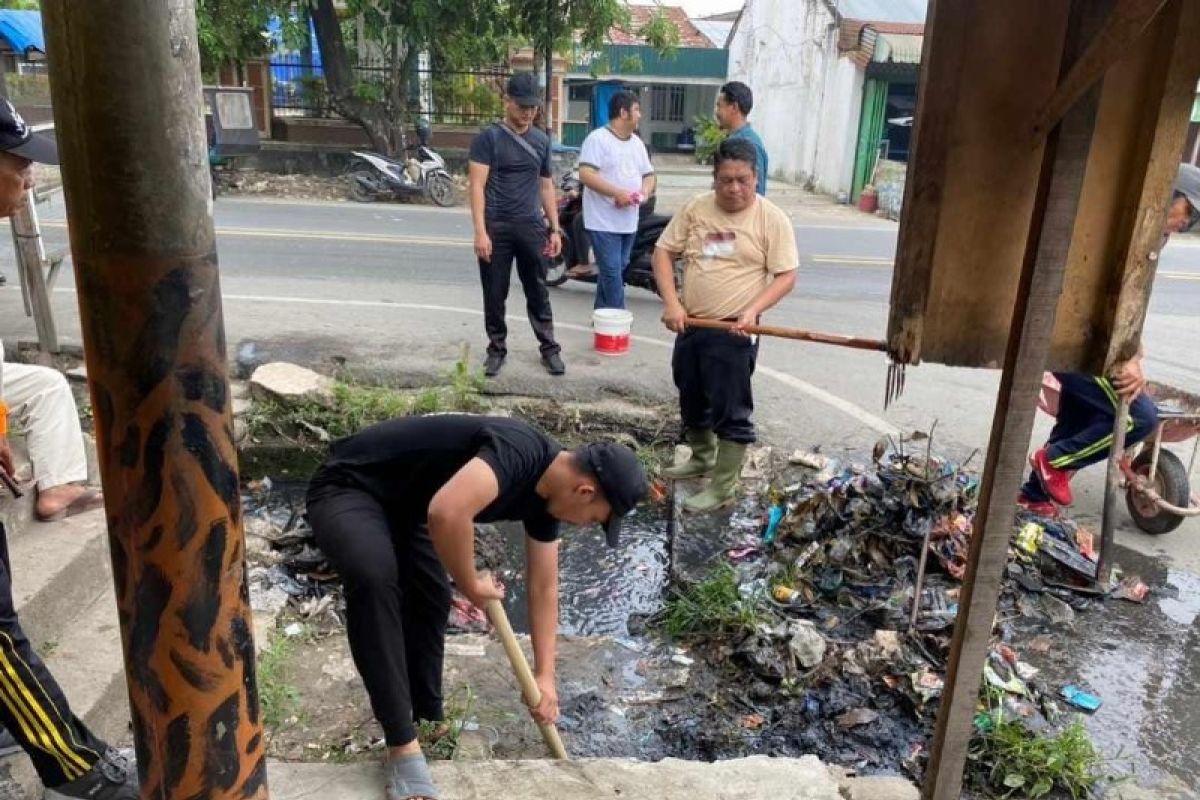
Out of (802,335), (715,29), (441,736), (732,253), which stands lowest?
(441,736)

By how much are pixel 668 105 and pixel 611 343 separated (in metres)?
27.1

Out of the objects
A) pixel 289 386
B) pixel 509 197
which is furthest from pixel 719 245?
pixel 289 386

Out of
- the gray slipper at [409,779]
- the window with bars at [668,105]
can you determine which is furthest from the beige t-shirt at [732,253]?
the window with bars at [668,105]

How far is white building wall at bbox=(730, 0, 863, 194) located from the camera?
20156mm

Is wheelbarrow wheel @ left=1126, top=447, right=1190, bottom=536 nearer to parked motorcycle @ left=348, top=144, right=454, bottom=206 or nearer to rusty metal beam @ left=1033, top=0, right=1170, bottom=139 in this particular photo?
rusty metal beam @ left=1033, top=0, right=1170, bottom=139

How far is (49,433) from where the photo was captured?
3398mm

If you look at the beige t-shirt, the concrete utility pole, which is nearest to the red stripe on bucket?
the beige t-shirt

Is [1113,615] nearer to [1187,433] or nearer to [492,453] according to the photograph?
[1187,433]

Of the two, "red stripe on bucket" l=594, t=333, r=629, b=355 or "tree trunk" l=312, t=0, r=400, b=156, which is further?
"tree trunk" l=312, t=0, r=400, b=156

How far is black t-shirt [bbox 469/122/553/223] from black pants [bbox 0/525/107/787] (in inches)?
150

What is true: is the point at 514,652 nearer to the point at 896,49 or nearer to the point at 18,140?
the point at 18,140

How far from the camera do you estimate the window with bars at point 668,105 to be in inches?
1248

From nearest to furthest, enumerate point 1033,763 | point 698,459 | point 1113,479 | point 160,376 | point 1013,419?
point 160,376 → point 1013,419 → point 1033,763 → point 1113,479 → point 698,459

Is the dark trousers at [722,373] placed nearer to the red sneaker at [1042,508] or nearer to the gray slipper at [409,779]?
the red sneaker at [1042,508]
